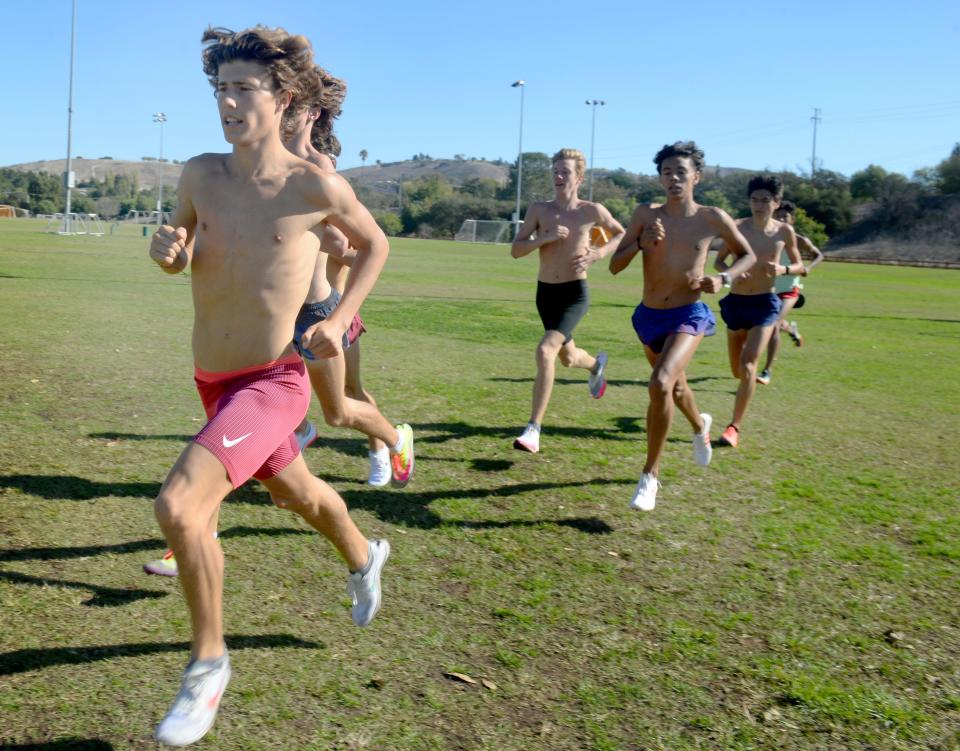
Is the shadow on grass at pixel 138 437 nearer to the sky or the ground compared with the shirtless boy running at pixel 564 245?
nearer to the ground

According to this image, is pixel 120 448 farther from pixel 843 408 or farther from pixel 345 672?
pixel 843 408

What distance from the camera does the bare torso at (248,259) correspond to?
3555mm

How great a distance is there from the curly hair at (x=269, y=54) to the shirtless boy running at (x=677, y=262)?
325cm

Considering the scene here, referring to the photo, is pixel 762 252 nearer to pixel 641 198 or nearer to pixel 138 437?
pixel 138 437

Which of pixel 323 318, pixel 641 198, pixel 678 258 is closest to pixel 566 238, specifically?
pixel 678 258

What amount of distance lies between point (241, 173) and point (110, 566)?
203 centimetres

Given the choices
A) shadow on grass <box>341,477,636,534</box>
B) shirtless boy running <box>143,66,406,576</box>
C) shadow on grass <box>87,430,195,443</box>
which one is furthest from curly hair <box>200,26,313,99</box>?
shadow on grass <box>87,430,195,443</box>

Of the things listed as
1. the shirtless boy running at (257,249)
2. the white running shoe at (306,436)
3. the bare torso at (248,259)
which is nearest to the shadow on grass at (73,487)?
the white running shoe at (306,436)

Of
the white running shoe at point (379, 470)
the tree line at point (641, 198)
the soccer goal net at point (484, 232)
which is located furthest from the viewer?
the soccer goal net at point (484, 232)

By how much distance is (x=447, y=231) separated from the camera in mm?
92000

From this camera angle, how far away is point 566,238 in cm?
789

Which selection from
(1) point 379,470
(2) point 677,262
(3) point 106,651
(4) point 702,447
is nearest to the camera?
(3) point 106,651

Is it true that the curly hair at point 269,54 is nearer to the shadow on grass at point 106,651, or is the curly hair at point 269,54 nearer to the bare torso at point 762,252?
the shadow on grass at point 106,651

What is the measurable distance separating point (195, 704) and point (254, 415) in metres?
0.96
